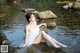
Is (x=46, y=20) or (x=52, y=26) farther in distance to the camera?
(x=46, y=20)

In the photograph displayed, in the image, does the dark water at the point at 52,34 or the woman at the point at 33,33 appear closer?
→ the dark water at the point at 52,34

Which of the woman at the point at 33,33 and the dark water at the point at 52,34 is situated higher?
the woman at the point at 33,33

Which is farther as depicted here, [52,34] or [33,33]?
[52,34]

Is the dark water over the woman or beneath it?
beneath

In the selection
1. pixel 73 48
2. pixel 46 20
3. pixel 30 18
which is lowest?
pixel 46 20

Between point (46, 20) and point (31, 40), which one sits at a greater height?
point (31, 40)

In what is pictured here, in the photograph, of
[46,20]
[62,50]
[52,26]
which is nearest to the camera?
[62,50]

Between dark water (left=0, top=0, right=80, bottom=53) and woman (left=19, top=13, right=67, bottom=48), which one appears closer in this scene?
dark water (left=0, top=0, right=80, bottom=53)

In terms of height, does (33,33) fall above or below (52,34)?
above

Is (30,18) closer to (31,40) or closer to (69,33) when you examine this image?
(31,40)

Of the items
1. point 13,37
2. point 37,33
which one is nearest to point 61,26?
point 13,37

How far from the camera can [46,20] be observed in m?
20.1

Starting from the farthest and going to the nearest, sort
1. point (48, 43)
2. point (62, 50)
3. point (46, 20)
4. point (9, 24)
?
1. point (46, 20)
2. point (9, 24)
3. point (48, 43)
4. point (62, 50)

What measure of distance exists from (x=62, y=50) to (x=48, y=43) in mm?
938
